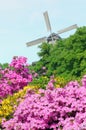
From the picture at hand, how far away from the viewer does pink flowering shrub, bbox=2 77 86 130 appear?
37.1ft

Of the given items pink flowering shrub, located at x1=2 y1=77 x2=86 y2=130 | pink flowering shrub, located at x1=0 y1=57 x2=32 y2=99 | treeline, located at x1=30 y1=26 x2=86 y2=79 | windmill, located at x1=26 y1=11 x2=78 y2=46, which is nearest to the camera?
pink flowering shrub, located at x1=2 y1=77 x2=86 y2=130

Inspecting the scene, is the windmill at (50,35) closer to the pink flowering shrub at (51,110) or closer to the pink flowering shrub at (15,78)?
the pink flowering shrub at (15,78)

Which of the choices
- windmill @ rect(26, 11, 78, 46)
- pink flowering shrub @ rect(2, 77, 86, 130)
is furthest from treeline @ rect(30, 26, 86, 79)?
pink flowering shrub @ rect(2, 77, 86, 130)

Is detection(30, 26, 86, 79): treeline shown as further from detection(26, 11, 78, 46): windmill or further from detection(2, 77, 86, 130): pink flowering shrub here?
detection(2, 77, 86, 130): pink flowering shrub

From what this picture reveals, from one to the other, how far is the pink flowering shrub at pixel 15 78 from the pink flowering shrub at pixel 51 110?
7.08m

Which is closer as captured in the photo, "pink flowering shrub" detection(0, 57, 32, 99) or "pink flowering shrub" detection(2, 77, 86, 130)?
"pink flowering shrub" detection(2, 77, 86, 130)

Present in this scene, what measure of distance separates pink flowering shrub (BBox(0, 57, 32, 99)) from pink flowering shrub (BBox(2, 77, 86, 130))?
7.08 metres

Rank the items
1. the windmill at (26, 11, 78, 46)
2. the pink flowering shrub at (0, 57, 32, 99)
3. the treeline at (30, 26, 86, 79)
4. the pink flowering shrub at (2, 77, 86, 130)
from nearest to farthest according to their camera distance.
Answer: the pink flowering shrub at (2, 77, 86, 130) → the pink flowering shrub at (0, 57, 32, 99) → the treeline at (30, 26, 86, 79) → the windmill at (26, 11, 78, 46)

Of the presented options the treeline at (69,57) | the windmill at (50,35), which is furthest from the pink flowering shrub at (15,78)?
the windmill at (50,35)

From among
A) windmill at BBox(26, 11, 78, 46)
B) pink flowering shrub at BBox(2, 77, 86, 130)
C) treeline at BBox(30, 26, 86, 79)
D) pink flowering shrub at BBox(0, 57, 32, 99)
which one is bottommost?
pink flowering shrub at BBox(2, 77, 86, 130)

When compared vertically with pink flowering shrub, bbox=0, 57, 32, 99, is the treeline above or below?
above

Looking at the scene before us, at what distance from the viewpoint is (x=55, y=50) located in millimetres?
47188

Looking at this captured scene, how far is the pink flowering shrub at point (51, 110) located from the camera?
11.3 meters

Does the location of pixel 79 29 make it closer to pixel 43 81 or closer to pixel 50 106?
pixel 43 81
